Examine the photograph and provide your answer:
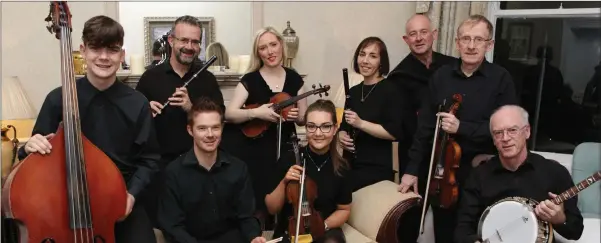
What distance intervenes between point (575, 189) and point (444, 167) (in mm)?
534

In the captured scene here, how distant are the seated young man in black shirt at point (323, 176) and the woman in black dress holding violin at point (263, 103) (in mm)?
234

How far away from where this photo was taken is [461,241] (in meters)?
1.82

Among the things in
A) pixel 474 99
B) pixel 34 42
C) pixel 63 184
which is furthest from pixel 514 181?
pixel 34 42

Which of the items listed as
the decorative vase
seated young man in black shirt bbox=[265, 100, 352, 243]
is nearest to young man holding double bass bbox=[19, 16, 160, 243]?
seated young man in black shirt bbox=[265, 100, 352, 243]

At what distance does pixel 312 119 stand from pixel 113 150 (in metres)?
0.75

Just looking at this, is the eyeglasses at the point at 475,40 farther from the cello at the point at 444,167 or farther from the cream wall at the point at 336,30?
the cream wall at the point at 336,30

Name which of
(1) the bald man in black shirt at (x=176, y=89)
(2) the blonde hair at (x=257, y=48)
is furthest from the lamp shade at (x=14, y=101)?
(2) the blonde hair at (x=257, y=48)

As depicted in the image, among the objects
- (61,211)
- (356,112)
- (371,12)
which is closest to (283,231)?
(356,112)

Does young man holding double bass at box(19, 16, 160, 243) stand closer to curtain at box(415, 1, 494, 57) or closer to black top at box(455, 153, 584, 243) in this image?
black top at box(455, 153, 584, 243)

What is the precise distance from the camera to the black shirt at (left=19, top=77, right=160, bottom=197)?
173 centimetres

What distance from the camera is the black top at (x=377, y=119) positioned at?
Result: 2285 millimetres

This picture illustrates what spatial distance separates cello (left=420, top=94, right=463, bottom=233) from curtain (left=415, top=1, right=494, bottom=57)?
46.7 inches

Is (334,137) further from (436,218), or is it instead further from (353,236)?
(436,218)

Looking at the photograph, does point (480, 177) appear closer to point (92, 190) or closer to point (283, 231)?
point (283, 231)
